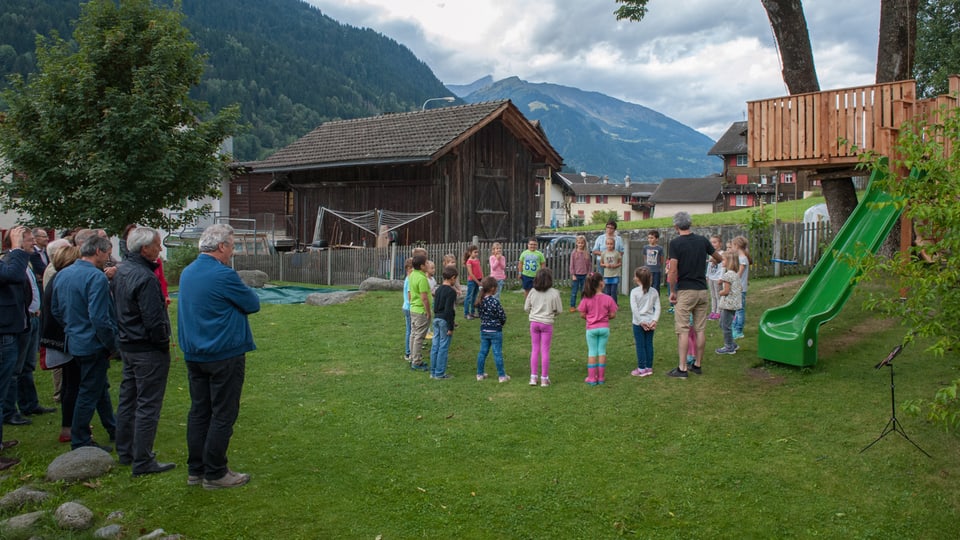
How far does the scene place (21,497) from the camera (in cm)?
553

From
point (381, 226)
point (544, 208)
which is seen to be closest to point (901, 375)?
point (381, 226)

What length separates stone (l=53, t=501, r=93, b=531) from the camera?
5062 millimetres

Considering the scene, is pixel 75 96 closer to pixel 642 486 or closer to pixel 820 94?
pixel 642 486

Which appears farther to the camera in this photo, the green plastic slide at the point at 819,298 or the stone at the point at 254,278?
the stone at the point at 254,278

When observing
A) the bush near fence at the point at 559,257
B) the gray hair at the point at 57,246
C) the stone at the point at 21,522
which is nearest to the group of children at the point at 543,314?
the gray hair at the point at 57,246

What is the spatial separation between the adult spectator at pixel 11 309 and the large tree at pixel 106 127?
7.12 metres

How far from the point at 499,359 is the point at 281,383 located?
2873 mm

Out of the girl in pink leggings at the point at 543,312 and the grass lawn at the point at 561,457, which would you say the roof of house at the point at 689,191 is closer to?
the grass lawn at the point at 561,457

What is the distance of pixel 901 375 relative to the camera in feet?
28.8

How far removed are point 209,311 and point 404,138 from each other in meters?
19.9

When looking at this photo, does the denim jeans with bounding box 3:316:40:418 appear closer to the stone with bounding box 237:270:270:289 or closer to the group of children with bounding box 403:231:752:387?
the group of children with bounding box 403:231:752:387

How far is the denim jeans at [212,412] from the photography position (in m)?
5.57

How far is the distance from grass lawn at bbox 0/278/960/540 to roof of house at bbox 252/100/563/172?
1407 cm

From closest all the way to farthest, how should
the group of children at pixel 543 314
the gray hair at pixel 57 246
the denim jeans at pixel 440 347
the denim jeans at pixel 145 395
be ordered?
the denim jeans at pixel 145 395, the gray hair at pixel 57 246, the group of children at pixel 543 314, the denim jeans at pixel 440 347
